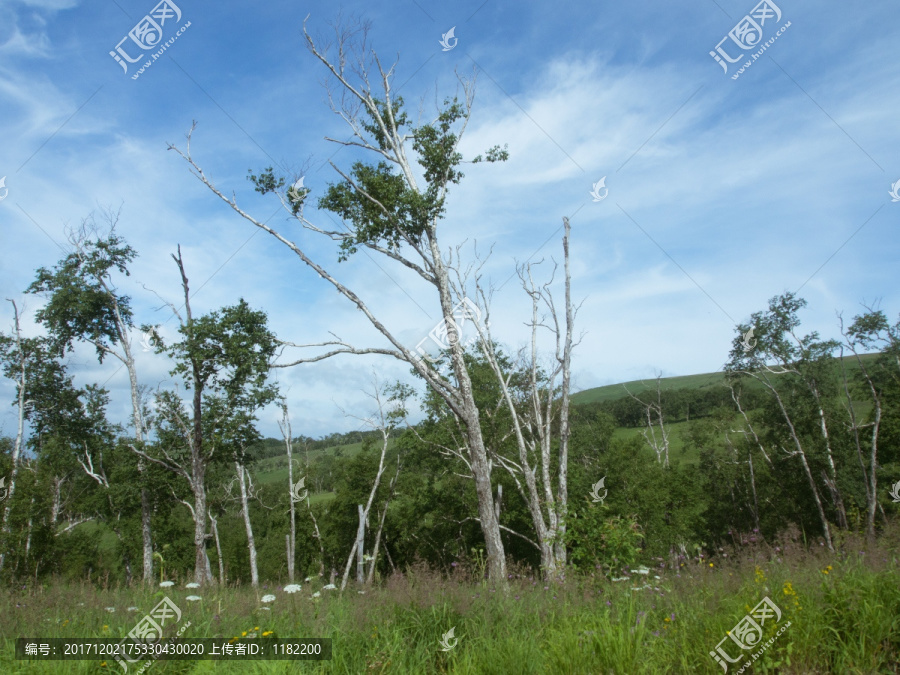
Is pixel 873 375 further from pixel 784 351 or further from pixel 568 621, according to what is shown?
pixel 568 621

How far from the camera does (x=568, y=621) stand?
13.4 ft

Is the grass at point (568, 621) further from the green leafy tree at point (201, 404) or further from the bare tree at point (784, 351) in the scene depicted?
the bare tree at point (784, 351)

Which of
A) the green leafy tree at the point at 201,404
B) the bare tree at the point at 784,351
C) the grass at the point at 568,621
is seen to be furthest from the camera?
the bare tree at the point at 784,351

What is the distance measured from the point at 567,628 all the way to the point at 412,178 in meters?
10.2

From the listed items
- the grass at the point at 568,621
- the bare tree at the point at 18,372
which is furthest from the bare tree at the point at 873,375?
the bare tree at the point at 18,372

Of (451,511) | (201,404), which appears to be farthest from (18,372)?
(451,511)

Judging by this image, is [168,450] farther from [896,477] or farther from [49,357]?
[896,477]

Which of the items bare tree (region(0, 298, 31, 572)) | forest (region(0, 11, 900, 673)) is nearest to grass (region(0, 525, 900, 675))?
forest (region(0, 11, 900, 673))

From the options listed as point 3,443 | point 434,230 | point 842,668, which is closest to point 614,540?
point 842,668

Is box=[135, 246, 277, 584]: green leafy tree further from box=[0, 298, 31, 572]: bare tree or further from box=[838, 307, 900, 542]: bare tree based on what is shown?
box=[838, 307, 900, 542]: bare tree

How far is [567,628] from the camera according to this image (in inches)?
150

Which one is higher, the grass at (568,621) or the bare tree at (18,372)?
the bare tree at (18,372)

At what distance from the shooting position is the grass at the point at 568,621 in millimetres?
3508

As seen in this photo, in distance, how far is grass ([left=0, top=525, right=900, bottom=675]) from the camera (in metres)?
3.51
